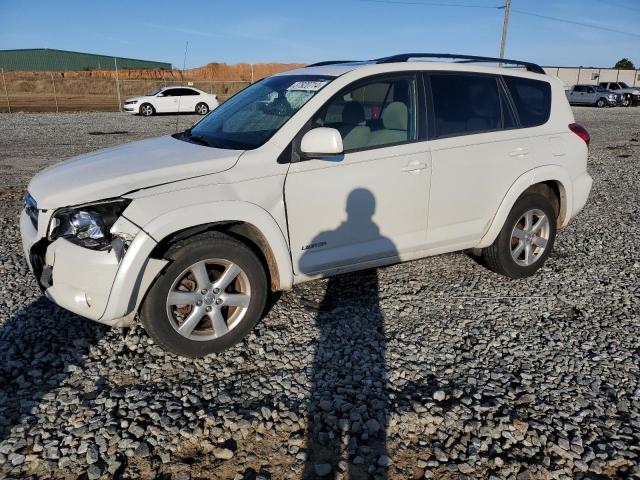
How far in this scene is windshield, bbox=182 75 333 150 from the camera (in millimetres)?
3791

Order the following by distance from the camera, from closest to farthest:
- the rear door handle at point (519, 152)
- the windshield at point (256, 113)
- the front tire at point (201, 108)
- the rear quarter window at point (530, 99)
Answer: the windshield at point (256, 113) → the rear door handle at point (519, 152) → the rear quarter window at point (530, 99) → the front tire at point (201, 108)

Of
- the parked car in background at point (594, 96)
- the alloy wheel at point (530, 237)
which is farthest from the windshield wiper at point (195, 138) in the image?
the parked car in background at point (594, 96)

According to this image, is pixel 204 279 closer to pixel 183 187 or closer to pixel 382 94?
pixel 183 187

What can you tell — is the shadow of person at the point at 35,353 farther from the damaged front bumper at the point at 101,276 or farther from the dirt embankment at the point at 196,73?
the dirt embankment at the point at 196,73

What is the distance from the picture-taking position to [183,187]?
3.28 metres

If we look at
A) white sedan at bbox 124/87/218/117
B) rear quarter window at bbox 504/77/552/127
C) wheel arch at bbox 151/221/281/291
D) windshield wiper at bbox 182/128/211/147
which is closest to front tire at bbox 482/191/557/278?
rear quarter window at bbox 504/77/552/127

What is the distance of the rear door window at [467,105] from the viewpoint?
13.9 ft

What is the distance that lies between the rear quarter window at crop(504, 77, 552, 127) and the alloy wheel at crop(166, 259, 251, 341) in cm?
294

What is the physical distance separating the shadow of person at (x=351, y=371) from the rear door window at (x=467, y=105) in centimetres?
103

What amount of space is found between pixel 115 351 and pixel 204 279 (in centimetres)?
87

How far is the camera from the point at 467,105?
174 inches

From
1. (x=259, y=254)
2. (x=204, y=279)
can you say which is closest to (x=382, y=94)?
(x=259, y=254)

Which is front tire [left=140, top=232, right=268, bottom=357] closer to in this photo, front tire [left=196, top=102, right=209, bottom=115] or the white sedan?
the white sedan

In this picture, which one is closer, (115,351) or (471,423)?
(471,423)
